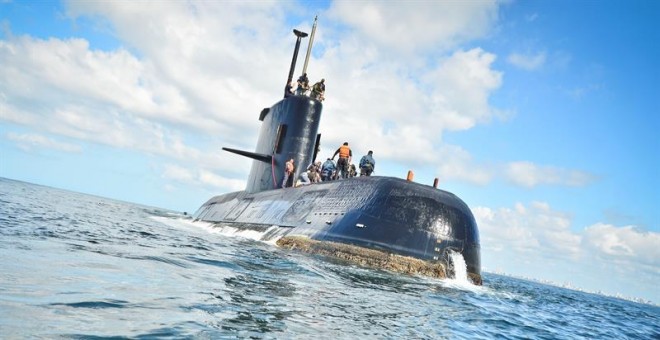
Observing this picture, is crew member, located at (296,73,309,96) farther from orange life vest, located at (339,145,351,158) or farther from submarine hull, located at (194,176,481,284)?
submarine hull, located at (194,176,481,284)

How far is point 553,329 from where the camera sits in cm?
764

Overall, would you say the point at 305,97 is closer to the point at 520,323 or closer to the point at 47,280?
the point at 520,323

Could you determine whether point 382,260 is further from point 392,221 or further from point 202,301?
point 202,301

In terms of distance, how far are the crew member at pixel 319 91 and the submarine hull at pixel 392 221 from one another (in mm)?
5264

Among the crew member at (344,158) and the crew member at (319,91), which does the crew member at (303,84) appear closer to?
the crew member at (319,91)

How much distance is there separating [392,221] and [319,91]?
A: 345 inches

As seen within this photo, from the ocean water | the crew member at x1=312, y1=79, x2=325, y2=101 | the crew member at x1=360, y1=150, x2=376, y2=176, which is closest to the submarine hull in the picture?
the crew member at x1=360, y1=150, x2=376, y2=176

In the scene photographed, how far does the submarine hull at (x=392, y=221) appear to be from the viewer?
11.9 metres

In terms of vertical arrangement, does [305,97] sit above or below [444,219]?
above

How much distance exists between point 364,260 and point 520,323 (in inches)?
183

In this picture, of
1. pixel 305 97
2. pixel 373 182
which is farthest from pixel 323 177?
pixel 373 182

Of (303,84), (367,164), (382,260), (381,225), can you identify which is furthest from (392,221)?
(303,84)

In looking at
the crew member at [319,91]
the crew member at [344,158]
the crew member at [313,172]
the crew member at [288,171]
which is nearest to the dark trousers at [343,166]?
the crew member at [344,158]

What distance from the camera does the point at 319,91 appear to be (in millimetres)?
19156
